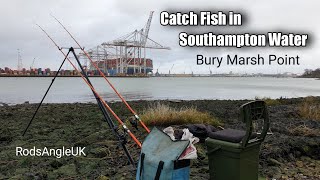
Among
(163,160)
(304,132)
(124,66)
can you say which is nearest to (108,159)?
(163,160)

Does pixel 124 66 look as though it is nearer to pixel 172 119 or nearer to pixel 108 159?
pixel 172 119

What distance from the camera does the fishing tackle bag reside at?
2.88m

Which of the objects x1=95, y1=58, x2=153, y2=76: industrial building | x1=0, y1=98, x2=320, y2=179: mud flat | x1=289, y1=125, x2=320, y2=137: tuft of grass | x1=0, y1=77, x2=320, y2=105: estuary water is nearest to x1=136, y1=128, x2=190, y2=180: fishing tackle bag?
x1=0, y1=98, x2=320, y2=179: mud flat

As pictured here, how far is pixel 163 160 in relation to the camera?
2914 mm

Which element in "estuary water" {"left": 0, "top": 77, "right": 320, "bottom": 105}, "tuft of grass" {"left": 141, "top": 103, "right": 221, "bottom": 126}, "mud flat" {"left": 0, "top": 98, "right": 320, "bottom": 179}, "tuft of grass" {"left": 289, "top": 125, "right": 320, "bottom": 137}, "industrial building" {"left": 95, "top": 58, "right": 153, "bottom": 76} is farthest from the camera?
"industrial building" {"left": 95, "top": 58, "right": 153, "bottom": 76}

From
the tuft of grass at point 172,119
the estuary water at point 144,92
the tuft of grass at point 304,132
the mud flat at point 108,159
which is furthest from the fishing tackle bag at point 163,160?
the estuary water at point 144,92

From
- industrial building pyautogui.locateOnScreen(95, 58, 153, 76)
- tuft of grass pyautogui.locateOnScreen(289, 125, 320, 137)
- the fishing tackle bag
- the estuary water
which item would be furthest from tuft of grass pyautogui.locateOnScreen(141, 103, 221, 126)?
industrial building pyautogui.locateOnScreen(95, 58, 153, 76)

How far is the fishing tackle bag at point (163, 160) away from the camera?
2.88 metres

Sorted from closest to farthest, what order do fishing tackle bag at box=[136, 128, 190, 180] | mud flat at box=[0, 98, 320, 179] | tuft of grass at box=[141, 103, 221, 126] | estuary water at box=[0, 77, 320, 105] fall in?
fishing tackle bag at box=[136, 128, 190, 180] → mud flat at box=[0, 98, 320, 179] → tuft of grass at box=[141, 103, 221, 126] → estuary water at box=[0, 77, 320, 105]

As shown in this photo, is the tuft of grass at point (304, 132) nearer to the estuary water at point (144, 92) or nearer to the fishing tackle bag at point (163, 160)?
the fishing tackle bag at point (163, 160)

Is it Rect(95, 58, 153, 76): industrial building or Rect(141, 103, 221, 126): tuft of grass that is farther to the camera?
Rect(95, 58, 153, 76): industrial building

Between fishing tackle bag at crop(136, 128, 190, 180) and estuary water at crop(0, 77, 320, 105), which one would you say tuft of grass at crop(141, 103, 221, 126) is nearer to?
fishing tackle bag at crop(136, 128, 190, 180)

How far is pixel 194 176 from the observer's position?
14.4ft

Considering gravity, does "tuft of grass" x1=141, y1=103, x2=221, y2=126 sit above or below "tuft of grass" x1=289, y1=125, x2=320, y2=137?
above
